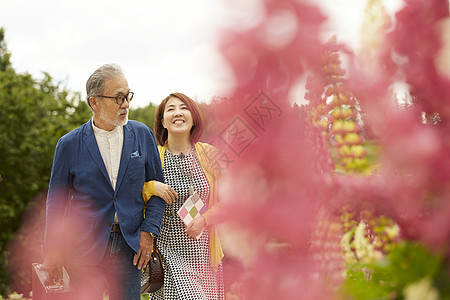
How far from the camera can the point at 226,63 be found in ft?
1.40

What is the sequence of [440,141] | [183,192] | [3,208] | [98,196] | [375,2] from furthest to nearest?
[3,208]
[183,192]
[98,196]
[375,2]
[440,141]

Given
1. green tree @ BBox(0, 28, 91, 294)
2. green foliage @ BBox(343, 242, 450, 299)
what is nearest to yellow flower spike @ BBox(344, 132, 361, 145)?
green foliage @ BBox(343, 242, 450, 299)

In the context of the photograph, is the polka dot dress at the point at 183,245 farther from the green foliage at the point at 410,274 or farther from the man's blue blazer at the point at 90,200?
the green foliage at the point at 410,274

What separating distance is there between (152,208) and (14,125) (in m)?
9.68

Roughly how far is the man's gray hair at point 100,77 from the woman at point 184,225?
55 cm

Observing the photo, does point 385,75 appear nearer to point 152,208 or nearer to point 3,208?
point 152,208

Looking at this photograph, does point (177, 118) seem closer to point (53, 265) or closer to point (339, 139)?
point (53, 265)

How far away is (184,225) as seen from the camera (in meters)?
3.08

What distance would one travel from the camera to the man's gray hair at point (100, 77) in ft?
8.54

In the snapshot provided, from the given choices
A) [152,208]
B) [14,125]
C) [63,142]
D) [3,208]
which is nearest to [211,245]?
[152,208]

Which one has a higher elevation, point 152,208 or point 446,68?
point 446,68

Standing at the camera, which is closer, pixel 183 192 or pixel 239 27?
pixel 239 27

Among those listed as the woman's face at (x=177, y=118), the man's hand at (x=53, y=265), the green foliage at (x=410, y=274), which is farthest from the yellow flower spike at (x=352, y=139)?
the woman's face at (x=177, y=118)

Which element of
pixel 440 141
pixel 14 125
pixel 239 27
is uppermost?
pixel 14 125
